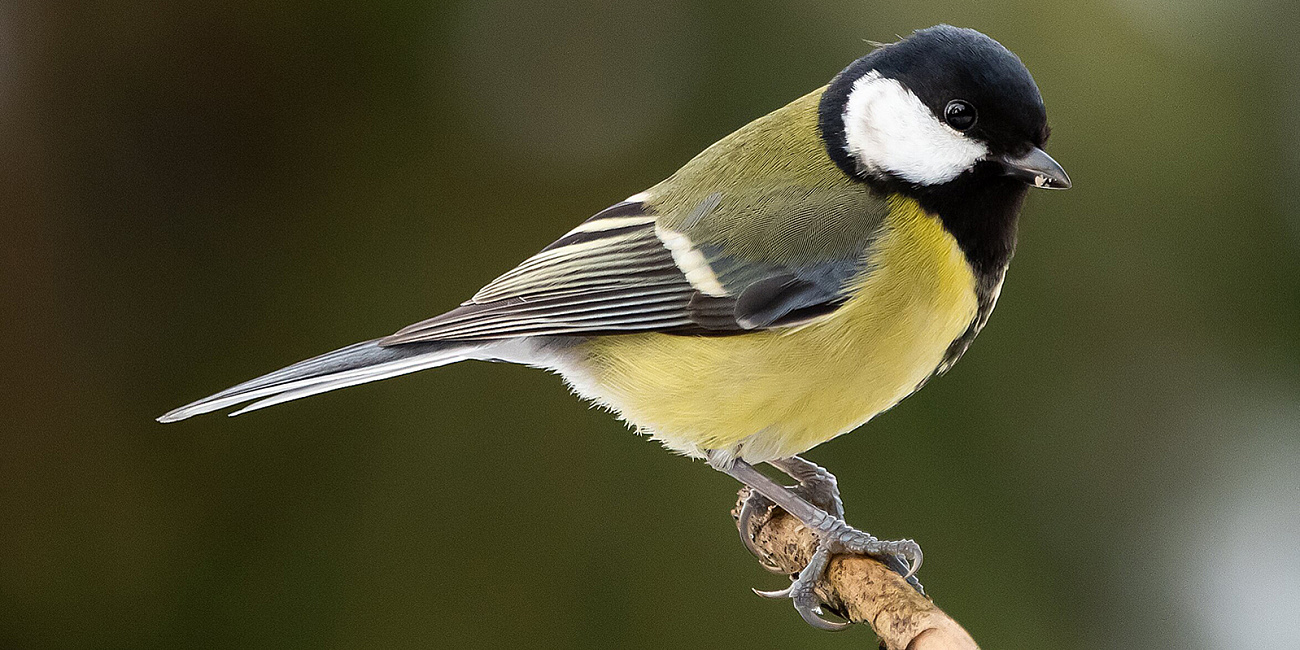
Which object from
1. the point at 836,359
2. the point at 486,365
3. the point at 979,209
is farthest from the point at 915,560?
the point at 486,365

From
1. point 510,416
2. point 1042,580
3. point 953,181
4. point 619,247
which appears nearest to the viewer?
point 953,181

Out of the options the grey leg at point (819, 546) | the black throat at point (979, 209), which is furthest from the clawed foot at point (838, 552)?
the black throat at point (979, 209)

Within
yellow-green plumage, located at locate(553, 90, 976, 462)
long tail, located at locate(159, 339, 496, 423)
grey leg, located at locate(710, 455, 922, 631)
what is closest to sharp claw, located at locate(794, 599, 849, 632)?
grey leg, located at locate(710, 455, 922, 631)

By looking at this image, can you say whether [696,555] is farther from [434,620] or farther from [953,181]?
[953,181]

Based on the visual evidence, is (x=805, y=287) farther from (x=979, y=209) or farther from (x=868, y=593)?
(x=868, y=593)

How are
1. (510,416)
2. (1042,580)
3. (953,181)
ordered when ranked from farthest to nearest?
(510,416) < (1042,580) < (953,181)

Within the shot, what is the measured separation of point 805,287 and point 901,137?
16 centimetres

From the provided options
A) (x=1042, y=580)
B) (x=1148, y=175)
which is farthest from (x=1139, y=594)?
(x=1148, y=175)

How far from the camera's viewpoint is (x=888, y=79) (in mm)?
1075

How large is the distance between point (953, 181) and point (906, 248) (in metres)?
0.07

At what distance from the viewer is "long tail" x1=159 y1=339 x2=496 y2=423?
41.1 inches

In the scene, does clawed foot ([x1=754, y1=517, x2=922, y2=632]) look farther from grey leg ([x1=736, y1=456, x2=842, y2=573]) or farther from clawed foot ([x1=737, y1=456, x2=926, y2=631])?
grey leg ([x1=736, y1=456, x2=842, y2=573])

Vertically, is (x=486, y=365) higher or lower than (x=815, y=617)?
higher

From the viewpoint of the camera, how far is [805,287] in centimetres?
107
